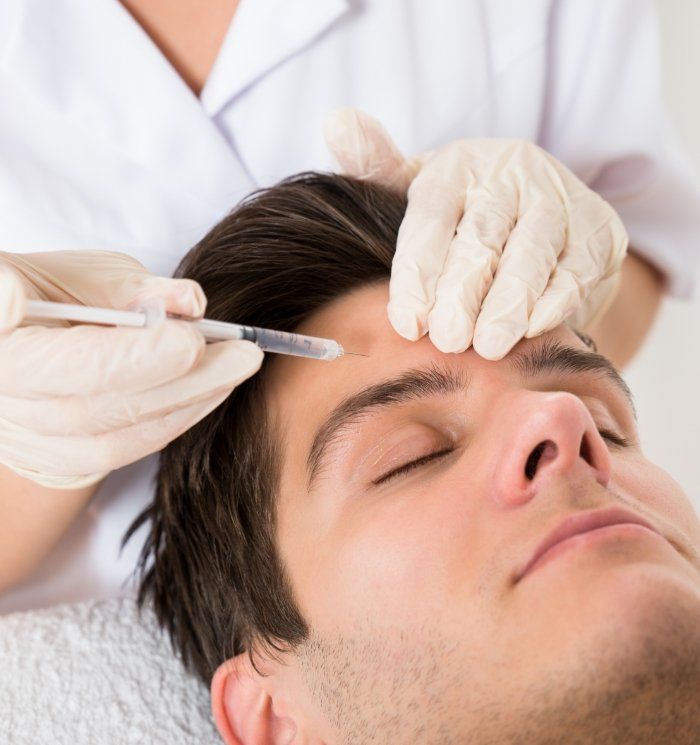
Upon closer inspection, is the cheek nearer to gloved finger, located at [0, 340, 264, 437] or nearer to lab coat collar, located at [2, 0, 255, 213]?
gloved finger, located at [0, 340, 264, 437]

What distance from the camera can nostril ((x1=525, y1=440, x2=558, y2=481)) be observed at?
96cm

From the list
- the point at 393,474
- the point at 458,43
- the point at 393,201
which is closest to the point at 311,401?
the point at 393,474

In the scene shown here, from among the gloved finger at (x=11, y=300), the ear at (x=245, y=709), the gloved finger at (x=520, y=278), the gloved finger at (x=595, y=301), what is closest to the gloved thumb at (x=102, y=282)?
the gloved finger at (x=11, y=300)

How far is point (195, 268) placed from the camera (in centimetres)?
123

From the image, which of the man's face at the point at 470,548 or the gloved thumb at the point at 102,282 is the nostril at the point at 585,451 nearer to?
the man's face at the point at 470,548

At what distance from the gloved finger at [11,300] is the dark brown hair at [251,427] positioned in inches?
15.3

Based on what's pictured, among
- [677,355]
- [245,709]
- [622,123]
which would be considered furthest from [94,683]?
[677,355]

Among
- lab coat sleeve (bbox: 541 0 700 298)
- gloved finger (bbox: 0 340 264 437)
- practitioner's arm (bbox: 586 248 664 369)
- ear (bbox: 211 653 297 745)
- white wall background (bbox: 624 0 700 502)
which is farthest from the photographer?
white wall background (bbox: 624 0 700 502)

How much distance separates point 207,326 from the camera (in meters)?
0.95

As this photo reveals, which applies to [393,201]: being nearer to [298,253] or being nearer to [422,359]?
[298,253]

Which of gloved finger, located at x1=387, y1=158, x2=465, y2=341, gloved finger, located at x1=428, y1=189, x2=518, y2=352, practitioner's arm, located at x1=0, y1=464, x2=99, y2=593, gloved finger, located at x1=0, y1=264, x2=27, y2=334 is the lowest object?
practitioner's arm, located at x1=0, y1=464, x2=99, y2=593

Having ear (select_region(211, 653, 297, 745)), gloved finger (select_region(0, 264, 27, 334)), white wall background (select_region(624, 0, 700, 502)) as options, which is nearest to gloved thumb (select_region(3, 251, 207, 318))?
gloved finger (select_region(0, 264, 27, 334))

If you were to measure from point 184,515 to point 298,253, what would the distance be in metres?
0.40

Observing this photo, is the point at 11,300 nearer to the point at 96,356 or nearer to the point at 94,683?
the point at 96,356
